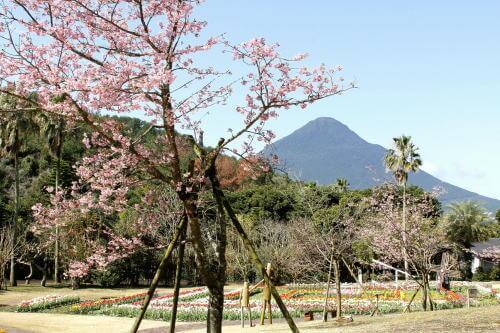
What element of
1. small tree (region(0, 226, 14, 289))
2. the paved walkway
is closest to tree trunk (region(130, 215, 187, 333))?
the paved walkway

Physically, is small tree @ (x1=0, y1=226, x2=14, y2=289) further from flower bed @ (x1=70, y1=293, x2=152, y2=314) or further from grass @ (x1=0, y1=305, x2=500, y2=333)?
grass @ (x1=0, y1=305, x2=500, y2=333)

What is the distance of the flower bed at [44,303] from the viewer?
82.7 feet

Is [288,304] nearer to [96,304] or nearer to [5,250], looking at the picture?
[96,304]

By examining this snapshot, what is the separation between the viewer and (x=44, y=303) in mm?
25969

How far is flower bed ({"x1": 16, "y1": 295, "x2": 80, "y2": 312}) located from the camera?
2522cm

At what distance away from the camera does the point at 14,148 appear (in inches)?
1495

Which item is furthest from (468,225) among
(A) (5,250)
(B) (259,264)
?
(B) (259,264)

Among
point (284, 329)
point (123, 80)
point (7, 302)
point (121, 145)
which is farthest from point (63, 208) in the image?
point (7, 302)

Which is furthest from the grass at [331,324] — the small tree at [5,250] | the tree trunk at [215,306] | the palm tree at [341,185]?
the palm tree at [341,185]

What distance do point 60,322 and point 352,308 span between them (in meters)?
10.7

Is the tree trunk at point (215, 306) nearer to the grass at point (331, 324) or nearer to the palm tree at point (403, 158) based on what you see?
the grass at point (331, 324)

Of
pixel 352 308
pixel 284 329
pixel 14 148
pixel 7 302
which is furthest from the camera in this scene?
pixel 14 148

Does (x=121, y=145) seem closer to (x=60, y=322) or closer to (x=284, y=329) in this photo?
(x=284, y=329)

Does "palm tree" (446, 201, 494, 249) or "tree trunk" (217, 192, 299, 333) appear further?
"palm tree" (446, 201, 494, 249)
